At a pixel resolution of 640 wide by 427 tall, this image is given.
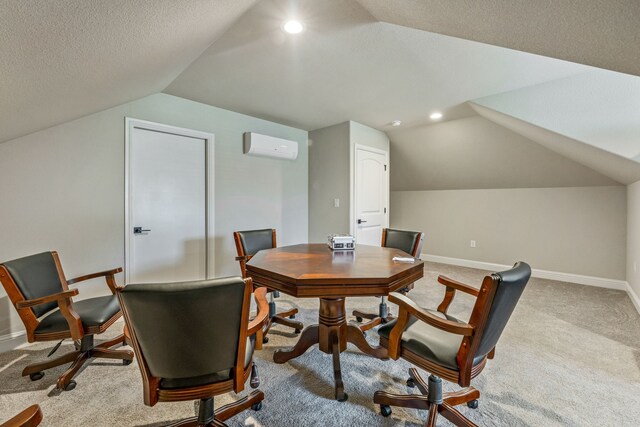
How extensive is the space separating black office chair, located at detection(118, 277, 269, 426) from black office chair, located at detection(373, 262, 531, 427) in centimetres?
76

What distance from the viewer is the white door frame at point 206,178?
9.48 feet

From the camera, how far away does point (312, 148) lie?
4.60 metres

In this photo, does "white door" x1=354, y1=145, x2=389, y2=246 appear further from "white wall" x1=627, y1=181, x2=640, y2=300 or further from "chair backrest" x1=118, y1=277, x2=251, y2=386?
"chair backrest" x1=118, y1=277, x2=251, y2=386

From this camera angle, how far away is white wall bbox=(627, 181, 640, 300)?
3.12 metres

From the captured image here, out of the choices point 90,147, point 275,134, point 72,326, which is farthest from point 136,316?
point 275,134

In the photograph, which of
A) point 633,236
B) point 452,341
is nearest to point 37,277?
point 452,341

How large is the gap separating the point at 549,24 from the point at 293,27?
1435 millimetres

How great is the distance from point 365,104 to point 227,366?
312 cm

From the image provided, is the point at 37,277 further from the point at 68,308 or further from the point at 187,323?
the point at 187,323

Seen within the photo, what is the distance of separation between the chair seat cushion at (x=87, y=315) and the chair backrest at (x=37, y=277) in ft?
0.29

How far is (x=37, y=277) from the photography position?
1.88 meters

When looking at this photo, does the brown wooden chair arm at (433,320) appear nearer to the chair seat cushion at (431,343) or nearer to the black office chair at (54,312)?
the chair seat cushion at (431,343)

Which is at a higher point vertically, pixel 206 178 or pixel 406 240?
pixel 206 178

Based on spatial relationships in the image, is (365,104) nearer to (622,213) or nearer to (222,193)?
(222,193)
